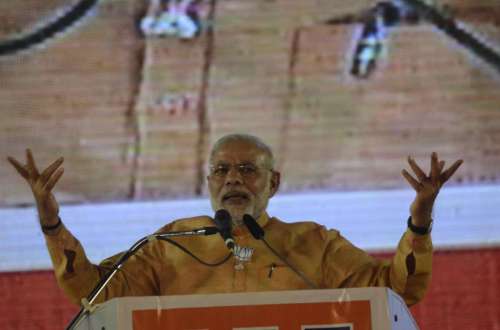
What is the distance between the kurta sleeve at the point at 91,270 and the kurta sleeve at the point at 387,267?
403mm

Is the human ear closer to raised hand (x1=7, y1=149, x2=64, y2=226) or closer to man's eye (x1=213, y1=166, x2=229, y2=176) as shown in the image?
man's eye (x1=213, y1=166, x2=229, y2=176)

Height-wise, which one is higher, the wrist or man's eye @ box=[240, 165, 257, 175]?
man's eye @ box=[240, 165, 257, 175]

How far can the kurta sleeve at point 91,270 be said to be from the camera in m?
2.41

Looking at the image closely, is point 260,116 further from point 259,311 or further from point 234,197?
point 259,311

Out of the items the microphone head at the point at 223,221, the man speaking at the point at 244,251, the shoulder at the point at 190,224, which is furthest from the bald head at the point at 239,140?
the microphone head at the point at 223,221

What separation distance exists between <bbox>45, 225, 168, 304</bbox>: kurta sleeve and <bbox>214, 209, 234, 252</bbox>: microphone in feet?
1.20

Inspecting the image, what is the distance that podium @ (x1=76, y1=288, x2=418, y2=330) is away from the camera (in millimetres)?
1874

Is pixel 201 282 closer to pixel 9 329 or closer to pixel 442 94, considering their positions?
pixel 9 329

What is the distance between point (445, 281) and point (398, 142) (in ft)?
1.52

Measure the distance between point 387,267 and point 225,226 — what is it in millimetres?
462

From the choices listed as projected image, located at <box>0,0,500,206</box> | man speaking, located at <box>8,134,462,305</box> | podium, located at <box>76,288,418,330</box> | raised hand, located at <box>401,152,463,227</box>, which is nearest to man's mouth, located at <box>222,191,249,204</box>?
man speaking, located at <box>8,134,462,305</box>

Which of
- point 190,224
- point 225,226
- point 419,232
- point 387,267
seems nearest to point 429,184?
point 419,232

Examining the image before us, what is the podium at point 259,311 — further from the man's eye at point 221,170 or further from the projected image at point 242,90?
the projected image at point 242,90

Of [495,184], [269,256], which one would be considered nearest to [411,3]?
[495,184]
